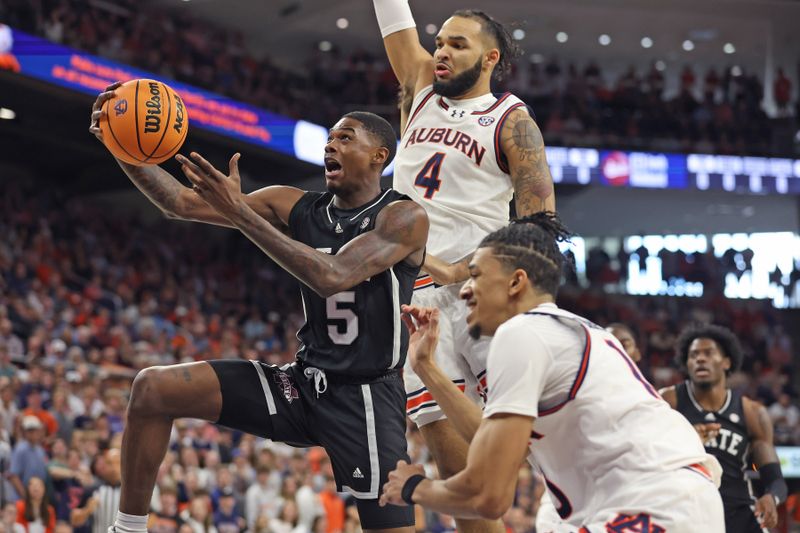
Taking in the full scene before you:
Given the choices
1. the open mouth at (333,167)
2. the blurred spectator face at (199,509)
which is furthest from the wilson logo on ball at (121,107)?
the blurred spectator face at (199,509)

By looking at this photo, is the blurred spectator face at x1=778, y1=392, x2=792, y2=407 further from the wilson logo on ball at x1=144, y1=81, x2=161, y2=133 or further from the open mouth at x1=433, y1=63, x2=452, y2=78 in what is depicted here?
the wilson logo on ball at x1=144, y1=81, x2=161, y2=133

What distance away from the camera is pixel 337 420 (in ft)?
15.9

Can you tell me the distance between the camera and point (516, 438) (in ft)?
11.0

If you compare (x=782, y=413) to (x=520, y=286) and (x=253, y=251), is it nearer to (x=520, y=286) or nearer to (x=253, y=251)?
(x=253, y=251)

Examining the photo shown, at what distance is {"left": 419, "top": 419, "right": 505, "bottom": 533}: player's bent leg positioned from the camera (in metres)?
5.06

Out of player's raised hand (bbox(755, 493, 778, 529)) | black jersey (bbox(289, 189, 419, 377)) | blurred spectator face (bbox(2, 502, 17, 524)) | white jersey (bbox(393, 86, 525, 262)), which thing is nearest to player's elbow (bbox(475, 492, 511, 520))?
black jersey (bbox(289, 189, 419, 377))

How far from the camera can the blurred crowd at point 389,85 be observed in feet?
64.9

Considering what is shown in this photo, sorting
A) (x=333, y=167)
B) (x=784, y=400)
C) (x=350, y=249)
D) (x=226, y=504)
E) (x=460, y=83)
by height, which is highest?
(x=460, y=83)

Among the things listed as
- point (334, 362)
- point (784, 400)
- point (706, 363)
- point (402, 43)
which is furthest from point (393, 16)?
point (784, 400)

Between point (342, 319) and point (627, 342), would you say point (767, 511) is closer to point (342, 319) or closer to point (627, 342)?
point (627, 342)

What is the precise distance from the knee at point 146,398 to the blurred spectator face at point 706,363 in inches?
177

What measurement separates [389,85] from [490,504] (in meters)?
21.2

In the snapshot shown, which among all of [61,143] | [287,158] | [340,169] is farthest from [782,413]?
[340,169]

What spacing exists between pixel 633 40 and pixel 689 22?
5.23 feet
